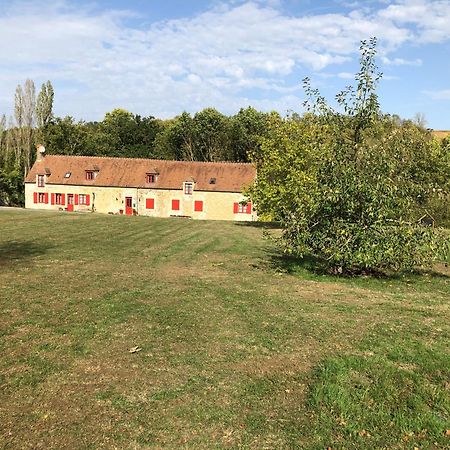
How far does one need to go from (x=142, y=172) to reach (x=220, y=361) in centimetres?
3889

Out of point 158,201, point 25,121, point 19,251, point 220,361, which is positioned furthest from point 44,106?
point 220,361

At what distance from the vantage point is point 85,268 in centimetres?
1248

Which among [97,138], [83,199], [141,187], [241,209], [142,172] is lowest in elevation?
[241,209]

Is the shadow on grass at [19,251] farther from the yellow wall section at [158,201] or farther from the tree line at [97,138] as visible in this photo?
the tree line at [97,138]

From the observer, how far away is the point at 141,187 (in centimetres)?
4288

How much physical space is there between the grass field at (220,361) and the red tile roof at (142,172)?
30.8m

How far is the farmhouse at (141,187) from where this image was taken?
4238 centimetres

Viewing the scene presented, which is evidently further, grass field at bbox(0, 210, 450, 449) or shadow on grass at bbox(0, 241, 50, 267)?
shadow on grass at bbox(0, 241, 50, 267)

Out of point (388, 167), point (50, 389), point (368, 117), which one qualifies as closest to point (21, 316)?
point (50, 389)

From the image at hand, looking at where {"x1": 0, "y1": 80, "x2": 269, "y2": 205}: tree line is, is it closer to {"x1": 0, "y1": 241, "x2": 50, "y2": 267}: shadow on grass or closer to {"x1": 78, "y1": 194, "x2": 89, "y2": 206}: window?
{"x1": 78, "y1": 194, "x2": 89, "y2": 206}: window

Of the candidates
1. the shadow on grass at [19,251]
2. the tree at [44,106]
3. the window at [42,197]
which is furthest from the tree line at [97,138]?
the shadow on grass at [19,251]

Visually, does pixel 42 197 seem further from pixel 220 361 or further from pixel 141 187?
Answer: pixel 220 361

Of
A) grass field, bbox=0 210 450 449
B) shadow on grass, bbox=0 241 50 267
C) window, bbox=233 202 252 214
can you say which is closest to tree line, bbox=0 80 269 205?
window, bbox=233 202 252 214

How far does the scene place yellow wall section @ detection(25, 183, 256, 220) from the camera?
4231 cm
